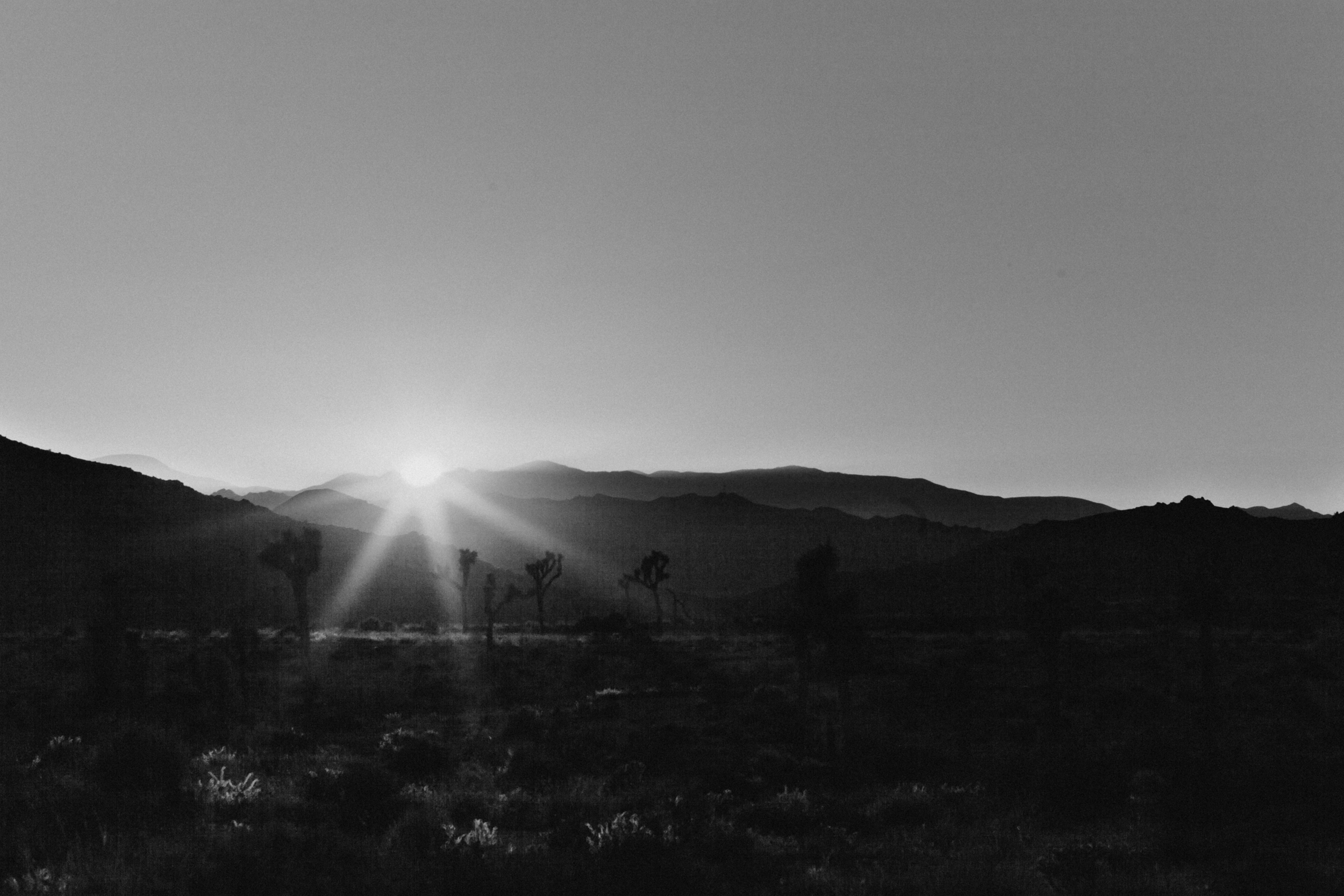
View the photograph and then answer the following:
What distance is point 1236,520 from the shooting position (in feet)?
382

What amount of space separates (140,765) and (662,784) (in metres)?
7.85

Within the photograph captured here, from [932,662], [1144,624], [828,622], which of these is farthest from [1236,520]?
[828,622]

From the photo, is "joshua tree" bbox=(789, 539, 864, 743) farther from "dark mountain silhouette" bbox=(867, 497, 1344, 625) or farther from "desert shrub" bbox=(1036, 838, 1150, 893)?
"dark mountain silhouette" bbox=(867, 497, 1344, 625)

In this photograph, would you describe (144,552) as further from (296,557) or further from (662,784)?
(662,784)

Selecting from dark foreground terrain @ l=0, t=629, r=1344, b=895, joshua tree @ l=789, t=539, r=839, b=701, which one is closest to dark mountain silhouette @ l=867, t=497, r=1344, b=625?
dark foreground terrain @ l=0, t=629, r=1344, b=895

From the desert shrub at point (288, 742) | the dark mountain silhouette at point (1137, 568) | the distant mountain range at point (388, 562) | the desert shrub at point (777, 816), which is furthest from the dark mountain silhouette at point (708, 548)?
the desert shrub at point (777, 816)

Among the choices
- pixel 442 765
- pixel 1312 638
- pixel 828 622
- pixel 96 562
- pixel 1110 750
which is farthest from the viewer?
pixel 96 562

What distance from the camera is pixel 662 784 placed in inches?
599

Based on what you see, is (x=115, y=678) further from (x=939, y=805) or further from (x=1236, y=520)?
(x=1236, y=520)

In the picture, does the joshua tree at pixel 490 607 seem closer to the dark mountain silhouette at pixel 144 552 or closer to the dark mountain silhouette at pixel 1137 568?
the dark mountain silhouette at pixel 144 552

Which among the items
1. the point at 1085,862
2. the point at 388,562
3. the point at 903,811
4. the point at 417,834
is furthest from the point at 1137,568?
the point at 417,834

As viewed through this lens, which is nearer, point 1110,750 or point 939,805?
point 939,805

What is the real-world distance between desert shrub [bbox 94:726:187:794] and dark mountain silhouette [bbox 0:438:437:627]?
5694cm

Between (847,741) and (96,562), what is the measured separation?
8447 cm
